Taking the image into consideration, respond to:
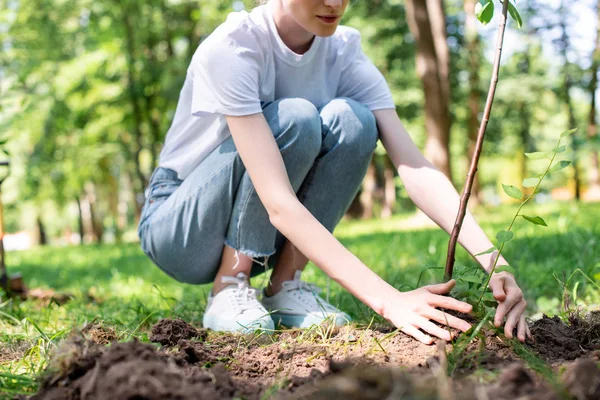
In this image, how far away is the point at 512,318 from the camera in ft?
5.03

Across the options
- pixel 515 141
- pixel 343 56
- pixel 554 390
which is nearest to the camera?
pixel 554 390

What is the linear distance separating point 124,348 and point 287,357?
48 cm

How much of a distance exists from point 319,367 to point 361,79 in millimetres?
1218

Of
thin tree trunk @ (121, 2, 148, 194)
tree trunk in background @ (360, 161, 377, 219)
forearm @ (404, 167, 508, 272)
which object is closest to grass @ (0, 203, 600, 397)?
forearm @ (404, 167, 508, 272)

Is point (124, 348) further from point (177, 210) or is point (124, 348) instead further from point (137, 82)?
point (137, 82)

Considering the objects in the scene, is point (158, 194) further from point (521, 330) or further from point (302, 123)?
point (521, 330)

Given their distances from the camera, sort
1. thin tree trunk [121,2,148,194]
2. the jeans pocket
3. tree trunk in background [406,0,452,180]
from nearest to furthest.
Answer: the jeans pocket
tree trunk in background [406,0,452,180]
thin tree trunk [121,2,148,194]

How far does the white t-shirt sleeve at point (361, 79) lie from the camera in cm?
223

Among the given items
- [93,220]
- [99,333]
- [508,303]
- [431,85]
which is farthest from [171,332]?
[93,220]

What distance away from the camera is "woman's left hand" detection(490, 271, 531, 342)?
152 cm

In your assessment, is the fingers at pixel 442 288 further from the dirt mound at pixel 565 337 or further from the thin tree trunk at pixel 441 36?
the thin tree trunk at pixel 441 36

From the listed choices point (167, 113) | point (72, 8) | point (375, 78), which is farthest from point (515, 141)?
point (375, 78)

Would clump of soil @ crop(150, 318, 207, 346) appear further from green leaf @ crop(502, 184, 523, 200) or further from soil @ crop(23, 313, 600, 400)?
green leaf @ crop(502, 184, 523, 200)

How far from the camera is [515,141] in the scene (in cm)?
2264
